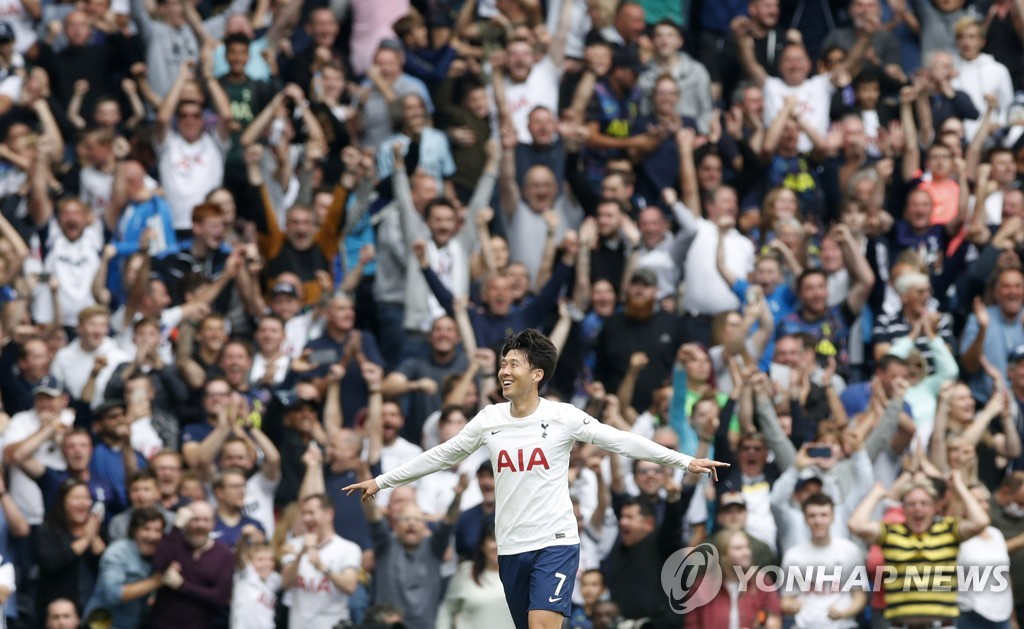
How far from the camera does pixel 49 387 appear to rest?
57.8 feet

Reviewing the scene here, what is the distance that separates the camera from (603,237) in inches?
780

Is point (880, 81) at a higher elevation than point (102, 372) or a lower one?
higher

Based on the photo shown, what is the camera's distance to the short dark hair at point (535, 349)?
1238 cm

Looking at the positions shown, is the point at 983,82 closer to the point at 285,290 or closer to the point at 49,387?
the point at 285,290

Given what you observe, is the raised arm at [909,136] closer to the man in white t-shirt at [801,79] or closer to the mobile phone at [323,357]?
the man in white t-shirt at [801,79]

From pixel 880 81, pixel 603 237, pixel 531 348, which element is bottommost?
pixel 531 348

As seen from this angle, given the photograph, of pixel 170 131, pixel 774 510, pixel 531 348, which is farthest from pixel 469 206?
pixel 531 348

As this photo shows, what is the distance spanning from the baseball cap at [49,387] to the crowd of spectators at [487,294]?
3 centimetres

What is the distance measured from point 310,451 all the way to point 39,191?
14.6 ft

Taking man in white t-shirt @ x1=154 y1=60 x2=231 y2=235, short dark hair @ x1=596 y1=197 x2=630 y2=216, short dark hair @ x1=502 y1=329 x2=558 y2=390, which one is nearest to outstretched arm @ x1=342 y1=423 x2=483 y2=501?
short dark hair @ x1=502 y1=329 x2=558 y2=390

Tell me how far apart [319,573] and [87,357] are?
10.3ft

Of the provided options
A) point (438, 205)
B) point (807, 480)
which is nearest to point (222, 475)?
point (438, 205)

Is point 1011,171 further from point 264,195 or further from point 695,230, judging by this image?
point 264,195

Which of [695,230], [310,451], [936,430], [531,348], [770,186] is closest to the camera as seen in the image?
[531,348]
